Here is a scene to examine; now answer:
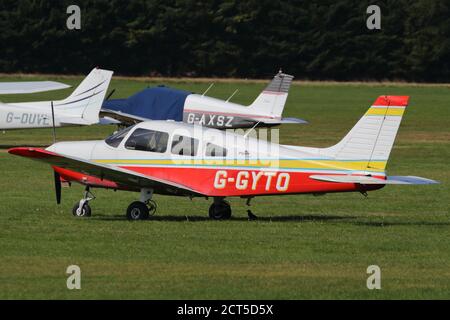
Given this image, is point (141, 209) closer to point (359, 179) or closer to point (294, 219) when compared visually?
point (294, 219)

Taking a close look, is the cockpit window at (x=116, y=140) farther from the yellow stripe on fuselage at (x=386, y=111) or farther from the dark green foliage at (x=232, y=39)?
the dark green foliage at (x=232, y=39)

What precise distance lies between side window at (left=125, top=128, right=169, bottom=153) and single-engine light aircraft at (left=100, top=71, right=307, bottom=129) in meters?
17.7

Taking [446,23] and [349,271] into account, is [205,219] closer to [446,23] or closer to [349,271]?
[349,271]

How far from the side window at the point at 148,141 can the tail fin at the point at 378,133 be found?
2.65 meters

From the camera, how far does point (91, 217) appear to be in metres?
17.0

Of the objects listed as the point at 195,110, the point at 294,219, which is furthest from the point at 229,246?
the point at 195,110

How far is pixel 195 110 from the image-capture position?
1444 inches

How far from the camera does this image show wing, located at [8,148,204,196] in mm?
15852

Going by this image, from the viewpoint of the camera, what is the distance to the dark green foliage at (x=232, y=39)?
76312 mm

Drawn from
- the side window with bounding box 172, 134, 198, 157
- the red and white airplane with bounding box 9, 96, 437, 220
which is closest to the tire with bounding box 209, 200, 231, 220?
the red and white airplane with bounding box 9, 96, 437, 220

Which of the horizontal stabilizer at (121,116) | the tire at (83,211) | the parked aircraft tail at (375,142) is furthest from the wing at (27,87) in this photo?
the parked aircraft tail at (375,142)

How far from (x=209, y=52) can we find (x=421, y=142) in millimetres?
45527

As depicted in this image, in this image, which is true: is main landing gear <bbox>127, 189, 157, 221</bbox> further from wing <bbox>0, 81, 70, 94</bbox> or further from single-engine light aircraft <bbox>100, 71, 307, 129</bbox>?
wing <bbox>0, 81, 70, 94</bbox>

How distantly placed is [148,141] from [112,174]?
2.38ft
